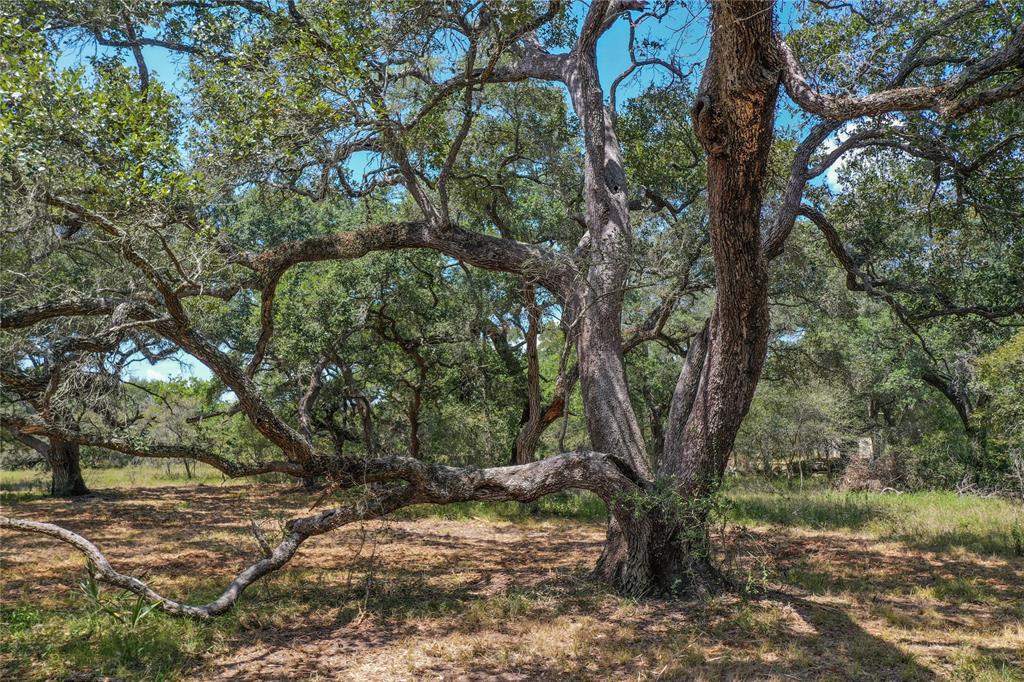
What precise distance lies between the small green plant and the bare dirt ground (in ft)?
0.49

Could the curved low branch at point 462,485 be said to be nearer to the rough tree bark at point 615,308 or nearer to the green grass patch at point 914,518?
the rough tree bark at point 615,308

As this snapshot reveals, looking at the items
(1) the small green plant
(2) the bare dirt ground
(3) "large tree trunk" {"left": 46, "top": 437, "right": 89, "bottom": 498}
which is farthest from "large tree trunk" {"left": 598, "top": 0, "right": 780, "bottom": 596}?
(3) "large tree trunk" {"left": 46, "top": 437, "right": 89, "bottom": 498}

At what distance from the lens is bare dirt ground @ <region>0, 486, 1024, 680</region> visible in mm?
4207

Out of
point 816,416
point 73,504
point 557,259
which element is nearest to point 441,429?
point 73,504

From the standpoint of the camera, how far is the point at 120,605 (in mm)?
4859

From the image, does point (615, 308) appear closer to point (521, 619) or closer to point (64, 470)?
point (521, 619)

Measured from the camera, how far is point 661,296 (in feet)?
27.8

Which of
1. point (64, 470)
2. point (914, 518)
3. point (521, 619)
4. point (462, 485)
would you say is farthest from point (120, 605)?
point (64, 470)

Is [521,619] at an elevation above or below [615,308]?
below

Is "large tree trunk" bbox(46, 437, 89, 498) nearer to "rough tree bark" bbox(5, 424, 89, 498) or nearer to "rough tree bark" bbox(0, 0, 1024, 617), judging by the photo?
"rough tree bark" bbox(5, 424, 89, 498)

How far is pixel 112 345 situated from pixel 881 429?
85.2ft

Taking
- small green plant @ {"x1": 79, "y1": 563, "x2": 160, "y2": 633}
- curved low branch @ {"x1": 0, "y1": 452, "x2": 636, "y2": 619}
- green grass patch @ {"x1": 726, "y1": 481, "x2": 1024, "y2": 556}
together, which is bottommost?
green grass patch @ {"x1": 726, "y1": 481, "x2": 1024, "y2": 556}

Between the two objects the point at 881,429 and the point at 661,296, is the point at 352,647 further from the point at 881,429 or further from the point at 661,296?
the point at 881,429

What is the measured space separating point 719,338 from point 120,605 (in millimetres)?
5355
